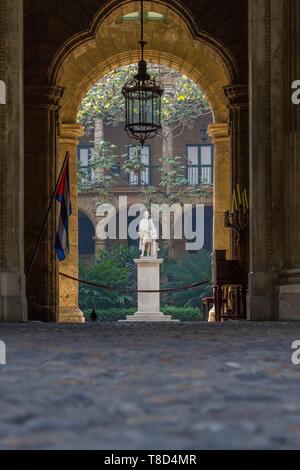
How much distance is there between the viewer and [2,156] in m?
14.8

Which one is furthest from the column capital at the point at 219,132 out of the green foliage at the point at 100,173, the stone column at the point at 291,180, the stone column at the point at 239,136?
the green foliage at the point at 100,173

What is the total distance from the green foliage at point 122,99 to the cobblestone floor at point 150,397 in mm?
34630

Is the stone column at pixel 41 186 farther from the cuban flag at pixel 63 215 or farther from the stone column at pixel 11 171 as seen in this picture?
the stone column at pixel 11 171

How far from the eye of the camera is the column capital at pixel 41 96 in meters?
21.0

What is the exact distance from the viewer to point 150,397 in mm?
4574

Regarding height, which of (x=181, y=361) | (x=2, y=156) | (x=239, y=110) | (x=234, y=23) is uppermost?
(x=234, y=23)

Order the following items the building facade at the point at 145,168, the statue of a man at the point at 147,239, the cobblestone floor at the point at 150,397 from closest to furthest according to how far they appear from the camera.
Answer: the cobblestone floor at the point at 150,397 < the statue of a man at the point at 147,239 < the building facade at the point at 145,168

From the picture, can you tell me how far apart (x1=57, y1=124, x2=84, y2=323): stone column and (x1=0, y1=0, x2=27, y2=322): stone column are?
9147mm

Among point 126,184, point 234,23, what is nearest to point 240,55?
point 234,23

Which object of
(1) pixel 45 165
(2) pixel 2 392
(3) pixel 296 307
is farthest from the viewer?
(1) pixel 45 165

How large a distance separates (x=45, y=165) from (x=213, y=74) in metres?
6.27

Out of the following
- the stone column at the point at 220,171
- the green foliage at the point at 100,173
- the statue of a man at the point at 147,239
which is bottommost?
the statue of a man at the point at 147,239

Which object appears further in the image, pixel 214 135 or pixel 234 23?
pixel 214 135

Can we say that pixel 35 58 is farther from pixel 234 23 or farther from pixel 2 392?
pixel 2 392
